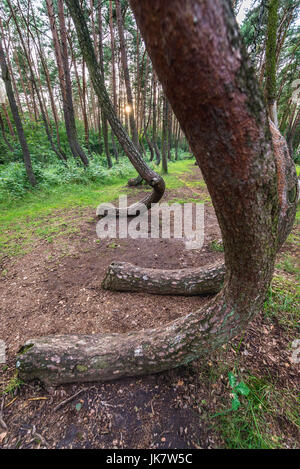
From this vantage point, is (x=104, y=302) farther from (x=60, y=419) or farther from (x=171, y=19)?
(x=171, y=19)

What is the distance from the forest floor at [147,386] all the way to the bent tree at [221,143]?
227 mm

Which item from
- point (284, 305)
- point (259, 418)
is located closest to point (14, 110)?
point (284, 305)

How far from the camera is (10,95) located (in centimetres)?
621

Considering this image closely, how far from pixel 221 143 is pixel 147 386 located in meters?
1.78

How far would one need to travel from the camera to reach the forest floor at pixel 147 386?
129 cm

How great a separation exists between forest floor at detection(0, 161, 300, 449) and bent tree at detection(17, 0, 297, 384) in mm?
227

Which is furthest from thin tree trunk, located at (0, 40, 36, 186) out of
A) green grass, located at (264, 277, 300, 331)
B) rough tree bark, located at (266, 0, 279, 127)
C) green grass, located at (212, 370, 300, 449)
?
green grass, located at (212, 370, 300, 449)

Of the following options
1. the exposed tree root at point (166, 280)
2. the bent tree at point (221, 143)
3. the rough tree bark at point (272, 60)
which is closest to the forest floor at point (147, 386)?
the exposed tree root at point (166, 280)

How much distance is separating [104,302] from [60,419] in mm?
1208

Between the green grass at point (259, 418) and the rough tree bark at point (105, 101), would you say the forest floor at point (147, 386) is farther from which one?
the rough tree bark at point (105, 101)

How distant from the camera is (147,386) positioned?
1.54 meters

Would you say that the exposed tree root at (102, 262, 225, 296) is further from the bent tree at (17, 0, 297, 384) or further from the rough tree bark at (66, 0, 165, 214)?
the rough tree bark at (66, 0, 165, 214)
